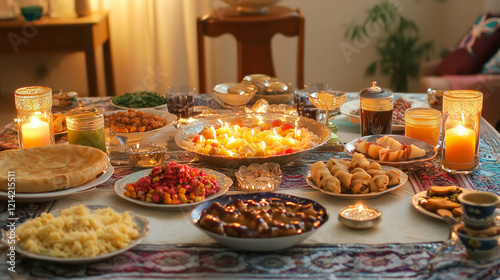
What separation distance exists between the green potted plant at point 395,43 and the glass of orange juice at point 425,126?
318cm

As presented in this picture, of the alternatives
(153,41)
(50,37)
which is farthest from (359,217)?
(153,41)

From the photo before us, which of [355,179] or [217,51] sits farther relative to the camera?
[217,51]

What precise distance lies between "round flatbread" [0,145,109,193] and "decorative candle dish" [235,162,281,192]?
1.33 ft

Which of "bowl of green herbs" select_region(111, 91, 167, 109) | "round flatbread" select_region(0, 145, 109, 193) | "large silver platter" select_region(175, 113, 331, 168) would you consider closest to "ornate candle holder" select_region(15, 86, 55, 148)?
"round flatbread" select_region(0, 145, 109, 193)

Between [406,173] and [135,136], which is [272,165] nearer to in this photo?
[406,173]

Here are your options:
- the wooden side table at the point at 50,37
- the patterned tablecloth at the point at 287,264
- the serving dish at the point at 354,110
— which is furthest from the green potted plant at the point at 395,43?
the patterned tablecloth at the point at 287,264

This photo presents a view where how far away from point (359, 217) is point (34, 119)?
1.21m

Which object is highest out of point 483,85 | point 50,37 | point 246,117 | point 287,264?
point 50,37

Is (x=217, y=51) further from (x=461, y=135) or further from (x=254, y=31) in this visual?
(x=461, y=135)

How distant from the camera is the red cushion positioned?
4.34m

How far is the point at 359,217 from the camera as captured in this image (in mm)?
1433

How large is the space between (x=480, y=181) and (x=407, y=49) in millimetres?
3531

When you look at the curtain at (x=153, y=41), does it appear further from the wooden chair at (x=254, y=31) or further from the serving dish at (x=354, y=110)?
the serving dish at (x=354, y=110)

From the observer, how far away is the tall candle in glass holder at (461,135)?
178 cm
